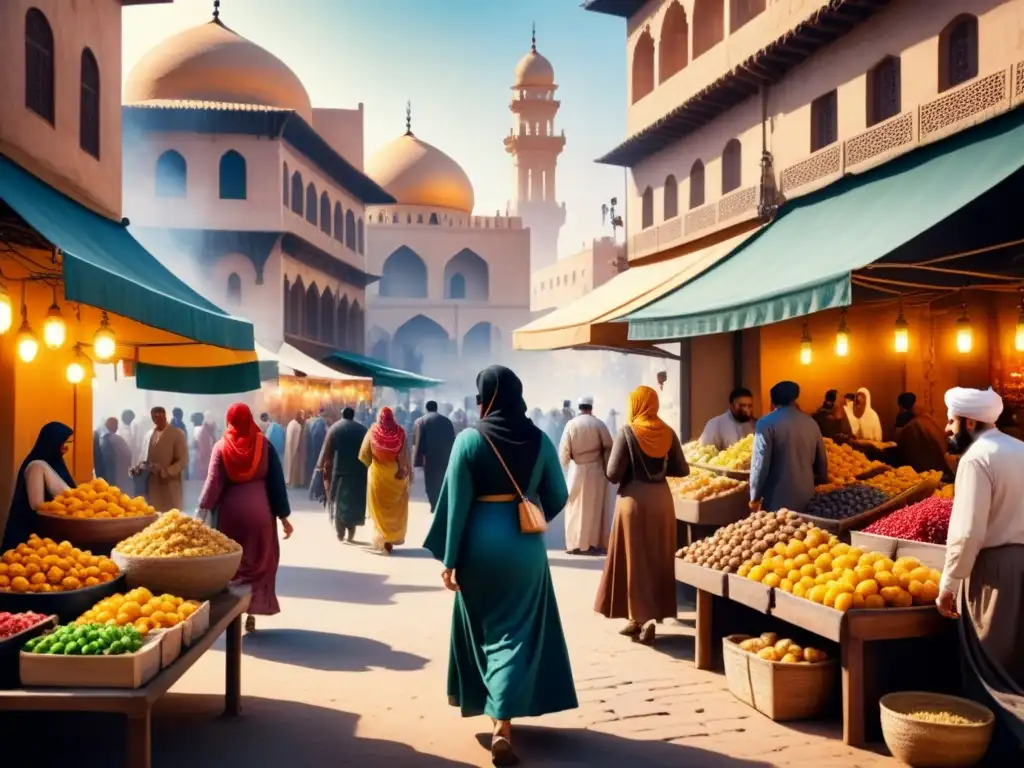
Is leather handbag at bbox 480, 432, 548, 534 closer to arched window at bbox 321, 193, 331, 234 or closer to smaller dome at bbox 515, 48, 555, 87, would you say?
arched window at bbox 321, 193, 331, 234

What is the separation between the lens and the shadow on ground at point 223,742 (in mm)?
4402

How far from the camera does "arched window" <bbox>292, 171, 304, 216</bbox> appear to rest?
2311 cm

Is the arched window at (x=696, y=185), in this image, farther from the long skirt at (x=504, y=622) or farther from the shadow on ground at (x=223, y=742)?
the shadow on ground at (x=223, y=742)

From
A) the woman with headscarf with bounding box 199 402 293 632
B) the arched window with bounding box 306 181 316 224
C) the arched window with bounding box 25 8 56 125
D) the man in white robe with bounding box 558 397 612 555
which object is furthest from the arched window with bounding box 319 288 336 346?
the woman with headscarf with bounding box 199 402 293 632

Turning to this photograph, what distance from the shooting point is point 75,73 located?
909cm

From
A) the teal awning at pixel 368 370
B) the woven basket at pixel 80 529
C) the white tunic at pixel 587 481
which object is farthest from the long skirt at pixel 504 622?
the teal awning at pixel 368 370

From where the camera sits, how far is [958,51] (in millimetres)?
9102

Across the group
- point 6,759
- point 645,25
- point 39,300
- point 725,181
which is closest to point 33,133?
point 39,300

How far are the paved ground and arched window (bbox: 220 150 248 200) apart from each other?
633 inches

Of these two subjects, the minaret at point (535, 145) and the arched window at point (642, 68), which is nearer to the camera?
the arched window at point (642, 68)

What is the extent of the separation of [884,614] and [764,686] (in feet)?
2.38

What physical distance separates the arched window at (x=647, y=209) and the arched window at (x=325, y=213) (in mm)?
11998

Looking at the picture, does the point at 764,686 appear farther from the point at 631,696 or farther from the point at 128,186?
the point at 128,186

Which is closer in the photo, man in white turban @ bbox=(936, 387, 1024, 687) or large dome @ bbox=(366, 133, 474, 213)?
man in white turban @ bbox=(936, 387, 1024, 687)
